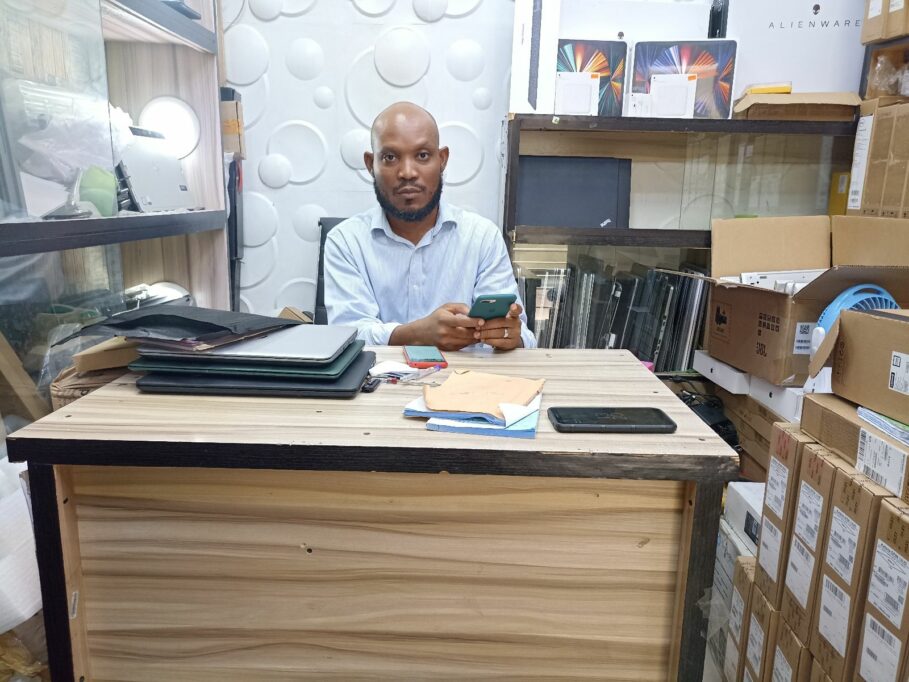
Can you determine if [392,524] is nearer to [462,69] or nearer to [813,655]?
[813,655]

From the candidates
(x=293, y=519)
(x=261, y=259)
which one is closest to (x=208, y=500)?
(x=293, y=519)

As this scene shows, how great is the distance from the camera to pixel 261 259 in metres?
2.59

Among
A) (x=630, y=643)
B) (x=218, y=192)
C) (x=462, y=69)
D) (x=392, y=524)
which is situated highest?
(x=462, y=69)

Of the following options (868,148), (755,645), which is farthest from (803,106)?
(755,645)

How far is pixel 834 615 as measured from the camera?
3.21ft

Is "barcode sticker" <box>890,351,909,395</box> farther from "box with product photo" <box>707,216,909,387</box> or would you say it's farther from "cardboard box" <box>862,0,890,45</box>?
"cardboard box" <box>862,0,890,45</box>

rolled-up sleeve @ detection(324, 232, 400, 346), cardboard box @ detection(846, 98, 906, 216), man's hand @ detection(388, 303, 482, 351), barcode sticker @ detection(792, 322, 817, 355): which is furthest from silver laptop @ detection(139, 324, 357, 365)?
cardboard box @ detection(846, 98, 906, 216)

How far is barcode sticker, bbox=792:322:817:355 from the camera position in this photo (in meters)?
1.85

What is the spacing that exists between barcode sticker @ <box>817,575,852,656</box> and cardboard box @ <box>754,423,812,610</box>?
123 millimetres

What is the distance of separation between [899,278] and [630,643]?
123 centimetres

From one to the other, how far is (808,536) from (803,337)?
0.97m

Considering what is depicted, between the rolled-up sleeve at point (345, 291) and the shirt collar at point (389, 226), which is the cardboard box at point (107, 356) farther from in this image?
the shirt collar at point (389, 226)

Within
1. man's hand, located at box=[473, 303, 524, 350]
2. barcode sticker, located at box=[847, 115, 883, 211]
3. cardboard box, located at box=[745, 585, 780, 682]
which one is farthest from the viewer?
barcode sticker, located at box=[847, 115, 883, 211]

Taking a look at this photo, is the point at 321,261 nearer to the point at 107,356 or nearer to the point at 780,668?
the point at 107,356
